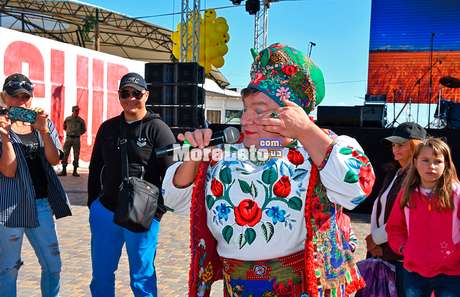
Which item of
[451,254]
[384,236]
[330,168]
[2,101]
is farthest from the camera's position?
[2,101]

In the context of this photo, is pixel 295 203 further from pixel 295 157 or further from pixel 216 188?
pixel 216 188

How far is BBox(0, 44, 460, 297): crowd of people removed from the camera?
1.52 metres

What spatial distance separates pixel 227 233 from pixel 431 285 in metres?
1.59

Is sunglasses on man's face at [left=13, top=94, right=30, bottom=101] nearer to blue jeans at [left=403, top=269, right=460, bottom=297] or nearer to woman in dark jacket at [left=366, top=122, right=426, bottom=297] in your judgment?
woman in dark jacket at [left=366, top=122, right=426, bottom=297]

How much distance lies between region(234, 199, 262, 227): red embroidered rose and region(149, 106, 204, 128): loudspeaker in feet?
19.6

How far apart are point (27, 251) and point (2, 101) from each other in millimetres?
2939

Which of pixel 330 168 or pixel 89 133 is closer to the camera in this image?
pixel 330 168

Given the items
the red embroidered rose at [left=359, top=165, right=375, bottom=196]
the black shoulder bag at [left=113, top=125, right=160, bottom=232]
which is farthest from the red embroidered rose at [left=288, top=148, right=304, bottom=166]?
the black shoulder bag at [left=113, top=125, right=160, bottom=232]

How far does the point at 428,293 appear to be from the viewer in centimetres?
258

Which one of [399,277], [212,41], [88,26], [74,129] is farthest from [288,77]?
[88,26]

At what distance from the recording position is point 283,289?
1585mm

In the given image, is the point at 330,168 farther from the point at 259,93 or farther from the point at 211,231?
the point at 211,231

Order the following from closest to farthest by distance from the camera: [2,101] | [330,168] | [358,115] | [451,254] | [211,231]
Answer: [330,168], [211,231], [451,254], [2,101], [358,115]

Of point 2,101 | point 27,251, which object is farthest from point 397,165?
point 27,251
